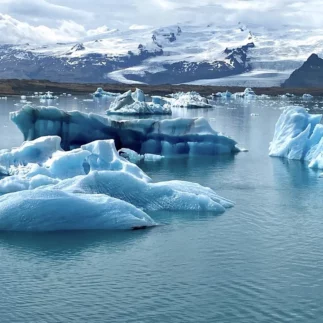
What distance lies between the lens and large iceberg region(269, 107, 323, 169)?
63.9 feet

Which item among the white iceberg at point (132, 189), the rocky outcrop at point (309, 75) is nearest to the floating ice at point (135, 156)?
the white iceberg at point (132, 189)

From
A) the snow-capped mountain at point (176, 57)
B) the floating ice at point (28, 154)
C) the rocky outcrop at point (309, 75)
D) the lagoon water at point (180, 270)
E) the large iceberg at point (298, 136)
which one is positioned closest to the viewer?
the lagoon water at point (180, 270)

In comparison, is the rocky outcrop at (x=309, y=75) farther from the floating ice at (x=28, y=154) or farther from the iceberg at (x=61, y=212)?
the iceberg at (x=61, y=212)

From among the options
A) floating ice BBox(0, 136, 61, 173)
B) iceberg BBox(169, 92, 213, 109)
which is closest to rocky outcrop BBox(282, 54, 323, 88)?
iceberg BBox(169, 92, 213, 109)

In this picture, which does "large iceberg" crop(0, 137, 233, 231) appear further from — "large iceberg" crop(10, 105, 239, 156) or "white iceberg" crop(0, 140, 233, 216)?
"large iceberg" crop(10, 105, 239, 156)

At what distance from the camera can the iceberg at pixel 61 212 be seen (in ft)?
34.6

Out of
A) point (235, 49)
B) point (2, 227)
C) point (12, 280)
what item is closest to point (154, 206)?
point (2, 227)

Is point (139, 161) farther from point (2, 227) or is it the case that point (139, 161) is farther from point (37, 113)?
point (2, 227)

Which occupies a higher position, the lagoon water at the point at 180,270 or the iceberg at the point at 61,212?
the iceberg at the point at 61,212

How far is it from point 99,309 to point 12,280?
1.52 metres

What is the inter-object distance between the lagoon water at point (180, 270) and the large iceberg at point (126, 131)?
656 cm

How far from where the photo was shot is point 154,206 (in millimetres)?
12258

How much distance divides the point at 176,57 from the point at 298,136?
5178 inches

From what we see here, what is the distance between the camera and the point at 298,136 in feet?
64.6
